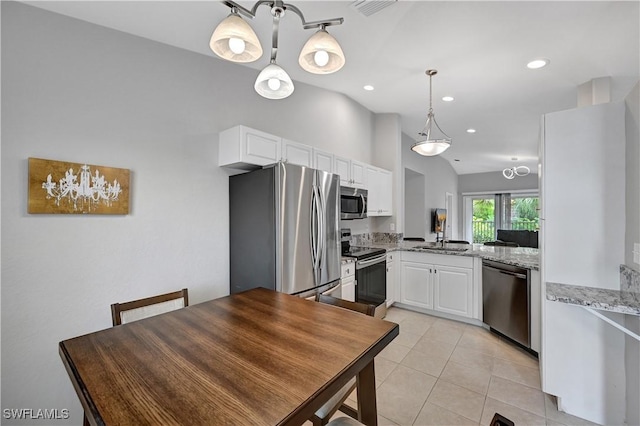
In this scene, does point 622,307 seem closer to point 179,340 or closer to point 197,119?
point 179,340

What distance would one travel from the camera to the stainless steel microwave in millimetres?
3537

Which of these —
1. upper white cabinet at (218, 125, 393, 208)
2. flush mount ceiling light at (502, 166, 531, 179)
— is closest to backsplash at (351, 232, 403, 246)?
upper white cabinet at (218, 125, 393, 208)

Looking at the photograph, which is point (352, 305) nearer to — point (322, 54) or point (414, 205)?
point (322, 54)

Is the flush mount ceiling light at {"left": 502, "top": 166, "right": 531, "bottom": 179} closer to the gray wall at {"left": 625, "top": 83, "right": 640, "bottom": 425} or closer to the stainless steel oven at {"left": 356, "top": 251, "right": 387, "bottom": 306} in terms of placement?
the stainless steel oven at {"left": 356, "top": 251, "right": 387, "bottom": 306}

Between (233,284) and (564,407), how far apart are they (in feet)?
9.02

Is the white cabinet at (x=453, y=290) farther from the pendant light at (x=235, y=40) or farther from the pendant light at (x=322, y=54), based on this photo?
the pendant light at (x=235, y=40)

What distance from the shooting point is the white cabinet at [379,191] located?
4.13 m

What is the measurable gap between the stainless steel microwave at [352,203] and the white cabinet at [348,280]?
0.66 metres

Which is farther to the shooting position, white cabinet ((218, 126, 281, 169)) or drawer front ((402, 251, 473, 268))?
drawer front ((402, 251, 473, 268))

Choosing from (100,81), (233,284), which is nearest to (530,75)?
(233,284)

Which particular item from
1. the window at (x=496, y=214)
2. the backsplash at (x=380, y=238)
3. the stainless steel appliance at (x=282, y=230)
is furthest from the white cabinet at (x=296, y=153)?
the window at (x=496, y=214)

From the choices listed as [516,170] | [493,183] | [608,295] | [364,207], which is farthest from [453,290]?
[493,183]

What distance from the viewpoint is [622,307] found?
59.2 inches

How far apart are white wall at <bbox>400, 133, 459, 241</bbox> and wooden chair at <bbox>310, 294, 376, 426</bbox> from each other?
15.3 feet
